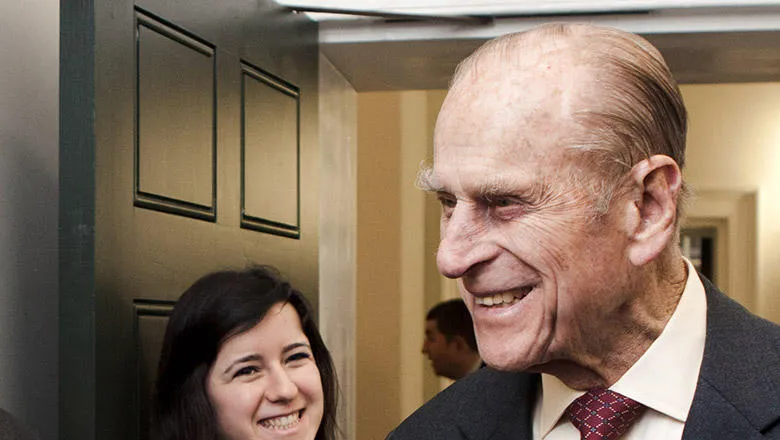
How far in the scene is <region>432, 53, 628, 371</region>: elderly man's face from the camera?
1174 millimetres

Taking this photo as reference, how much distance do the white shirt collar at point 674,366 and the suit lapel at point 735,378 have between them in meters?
0.02

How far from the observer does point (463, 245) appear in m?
1.19


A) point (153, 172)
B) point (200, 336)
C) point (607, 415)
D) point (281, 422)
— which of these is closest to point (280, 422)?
point (281, 422)

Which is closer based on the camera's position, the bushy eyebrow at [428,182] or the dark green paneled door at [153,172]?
the bushy eyebrow at [428,182]

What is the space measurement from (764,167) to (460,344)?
2.17 meters

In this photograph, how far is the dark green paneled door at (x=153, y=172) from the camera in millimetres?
1967

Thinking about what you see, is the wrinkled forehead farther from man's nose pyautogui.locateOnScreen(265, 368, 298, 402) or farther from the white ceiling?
the white ceiling

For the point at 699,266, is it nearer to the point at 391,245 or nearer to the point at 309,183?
the point at 391,245

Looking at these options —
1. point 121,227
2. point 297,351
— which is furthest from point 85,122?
point 297,351

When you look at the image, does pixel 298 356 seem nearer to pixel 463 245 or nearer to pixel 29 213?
pixel 29 213

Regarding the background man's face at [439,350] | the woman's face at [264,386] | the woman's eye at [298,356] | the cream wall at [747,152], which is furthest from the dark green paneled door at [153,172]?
the cream wall at [747,152]

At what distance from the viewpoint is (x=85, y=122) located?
1.96 metres

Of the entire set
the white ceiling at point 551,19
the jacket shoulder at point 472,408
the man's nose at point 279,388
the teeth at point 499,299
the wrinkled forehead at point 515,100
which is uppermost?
the white ceiling at point 551,19

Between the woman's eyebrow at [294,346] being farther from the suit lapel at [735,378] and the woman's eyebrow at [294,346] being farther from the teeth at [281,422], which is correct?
the suit lapel at [735,378]
